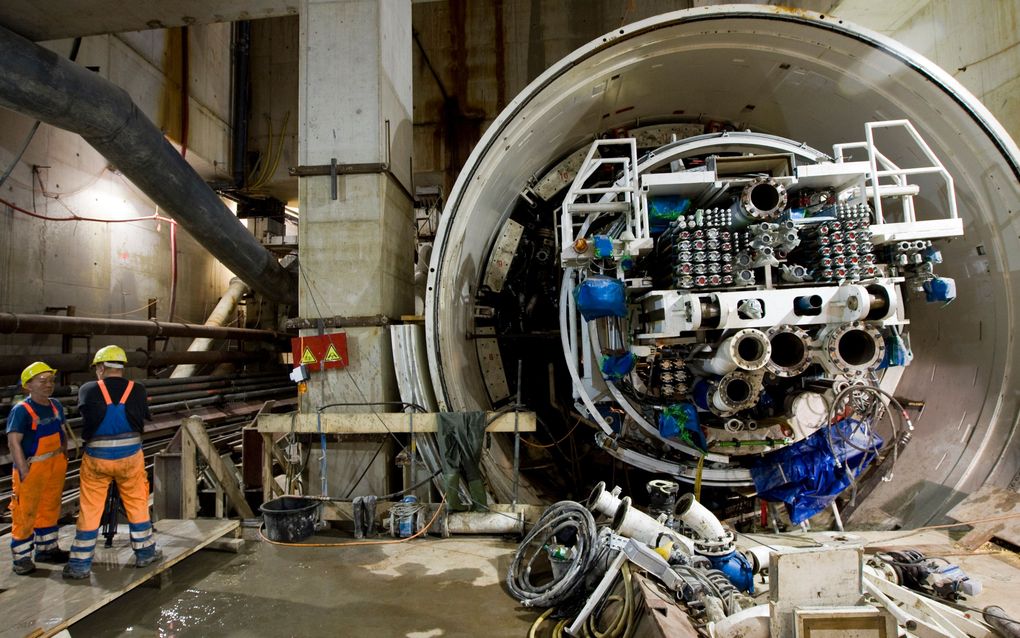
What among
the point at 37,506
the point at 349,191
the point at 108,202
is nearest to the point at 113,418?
the point at 37,506

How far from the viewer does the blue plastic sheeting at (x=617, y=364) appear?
3812 mm

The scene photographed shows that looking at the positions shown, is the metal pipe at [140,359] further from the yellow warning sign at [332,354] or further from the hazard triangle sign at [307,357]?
the yellow warning sign at [332,354]

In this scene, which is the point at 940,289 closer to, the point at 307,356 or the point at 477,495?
the point at 477,495

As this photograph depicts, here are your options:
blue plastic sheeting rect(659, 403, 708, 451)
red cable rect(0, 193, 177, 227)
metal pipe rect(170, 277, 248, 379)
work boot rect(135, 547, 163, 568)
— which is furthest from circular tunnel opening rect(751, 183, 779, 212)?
metal pipe rect(170, 277, 248, 379)

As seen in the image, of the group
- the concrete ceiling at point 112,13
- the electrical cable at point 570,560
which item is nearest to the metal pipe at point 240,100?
the concrete ceiling at point 112,13

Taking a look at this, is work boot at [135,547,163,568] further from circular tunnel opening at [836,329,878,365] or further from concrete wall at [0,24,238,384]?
circular tunnel opening at [836,329,878,365]

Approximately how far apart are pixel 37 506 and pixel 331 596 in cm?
202

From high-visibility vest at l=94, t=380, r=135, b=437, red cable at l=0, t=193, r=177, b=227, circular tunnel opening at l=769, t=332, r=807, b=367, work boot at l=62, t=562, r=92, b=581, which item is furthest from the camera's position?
red cable at l=0, t=193, r=177, b=227

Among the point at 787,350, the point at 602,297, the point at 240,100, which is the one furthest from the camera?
the point at 240,100

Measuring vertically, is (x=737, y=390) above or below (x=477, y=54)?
below

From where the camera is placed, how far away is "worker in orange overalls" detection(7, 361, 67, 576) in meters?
3.05

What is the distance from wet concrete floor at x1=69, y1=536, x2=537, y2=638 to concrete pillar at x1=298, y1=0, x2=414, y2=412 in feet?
4.58

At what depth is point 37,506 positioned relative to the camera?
3.15 metres

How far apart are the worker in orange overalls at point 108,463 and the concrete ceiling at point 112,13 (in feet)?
12.1
